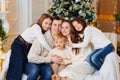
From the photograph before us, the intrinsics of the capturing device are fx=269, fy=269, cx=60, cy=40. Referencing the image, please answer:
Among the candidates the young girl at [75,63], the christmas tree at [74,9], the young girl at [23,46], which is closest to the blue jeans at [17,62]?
the young girl at [23,46]

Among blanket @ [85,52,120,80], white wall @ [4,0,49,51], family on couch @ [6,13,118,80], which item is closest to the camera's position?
blanket @ [85,52,120,80]

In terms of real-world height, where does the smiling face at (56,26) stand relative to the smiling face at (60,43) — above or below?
above

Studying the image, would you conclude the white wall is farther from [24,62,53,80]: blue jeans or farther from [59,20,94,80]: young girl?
[59,20,94,80]: young girl

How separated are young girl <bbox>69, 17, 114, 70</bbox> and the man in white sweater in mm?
229

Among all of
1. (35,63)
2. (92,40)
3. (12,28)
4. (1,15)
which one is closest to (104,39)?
(92,40)

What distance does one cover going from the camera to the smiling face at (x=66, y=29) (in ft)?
9.77

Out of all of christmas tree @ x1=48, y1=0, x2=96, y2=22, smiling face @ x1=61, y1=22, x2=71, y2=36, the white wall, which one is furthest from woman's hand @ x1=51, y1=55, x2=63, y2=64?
the white wall

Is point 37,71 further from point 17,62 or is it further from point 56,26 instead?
point 56,26

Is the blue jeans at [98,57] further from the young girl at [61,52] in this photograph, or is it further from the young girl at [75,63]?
the young girl at [61,52]

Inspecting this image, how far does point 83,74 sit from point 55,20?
70 centimetres

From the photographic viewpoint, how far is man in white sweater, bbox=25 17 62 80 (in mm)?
2914

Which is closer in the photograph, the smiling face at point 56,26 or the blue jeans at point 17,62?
the blue jeans at point 17,62

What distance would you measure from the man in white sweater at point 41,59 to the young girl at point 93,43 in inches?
9.0

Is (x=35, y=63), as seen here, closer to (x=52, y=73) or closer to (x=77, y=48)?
(x=52, y=73)
